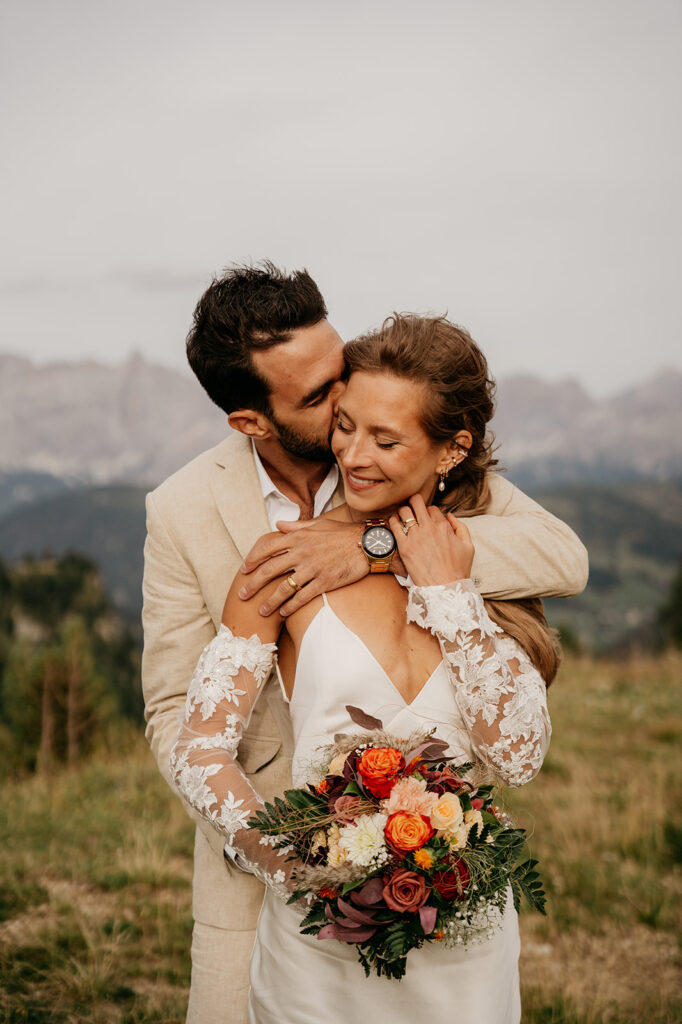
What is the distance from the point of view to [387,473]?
9.98 feet

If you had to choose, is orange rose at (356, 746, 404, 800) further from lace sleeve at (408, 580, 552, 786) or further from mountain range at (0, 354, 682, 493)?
mountain range at (0, 354, 682, 493)

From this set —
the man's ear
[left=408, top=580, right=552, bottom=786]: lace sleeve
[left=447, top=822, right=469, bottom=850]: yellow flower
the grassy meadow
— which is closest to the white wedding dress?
[left=408, top=580, right=552, bottom=786]: lace sleeve

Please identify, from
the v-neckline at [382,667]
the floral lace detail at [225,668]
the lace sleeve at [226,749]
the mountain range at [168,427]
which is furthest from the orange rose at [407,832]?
the mountain range at [168,427]

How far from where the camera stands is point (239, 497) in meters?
3.67

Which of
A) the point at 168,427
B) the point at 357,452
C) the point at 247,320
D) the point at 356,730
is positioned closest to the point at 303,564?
the point at 357,452

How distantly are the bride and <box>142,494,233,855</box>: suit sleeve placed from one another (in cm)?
64

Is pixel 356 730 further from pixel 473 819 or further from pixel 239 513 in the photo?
pixel 239 513

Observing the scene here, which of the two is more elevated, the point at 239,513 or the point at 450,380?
the point at 450,380

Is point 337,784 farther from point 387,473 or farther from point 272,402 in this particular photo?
point 272,402

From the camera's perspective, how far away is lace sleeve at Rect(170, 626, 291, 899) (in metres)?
2.71

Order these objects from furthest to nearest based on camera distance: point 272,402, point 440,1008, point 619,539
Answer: point 619,539
point 272,402
point 440,1008

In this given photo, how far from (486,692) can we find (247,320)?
1.81 meters

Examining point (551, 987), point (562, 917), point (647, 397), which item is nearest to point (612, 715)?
point (562, 917)

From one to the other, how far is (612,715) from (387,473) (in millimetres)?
7829
